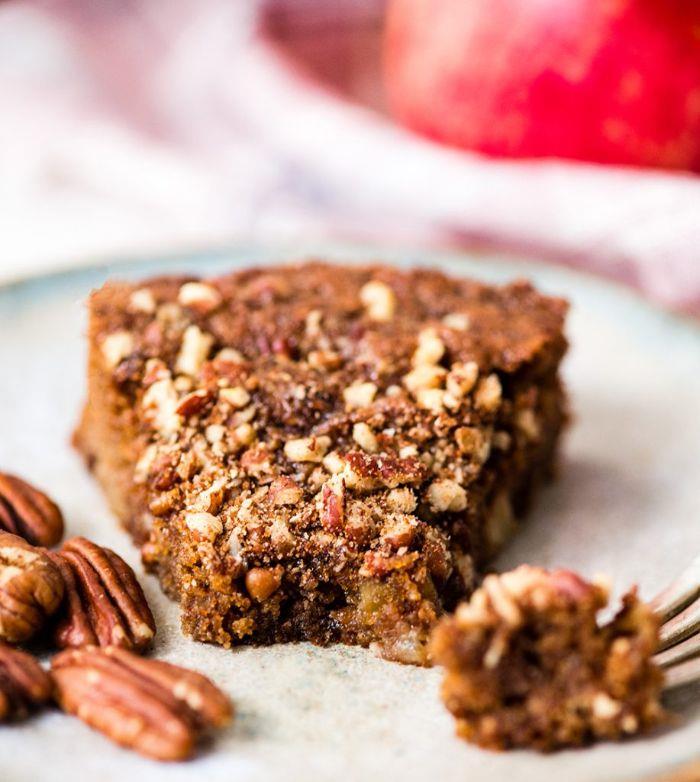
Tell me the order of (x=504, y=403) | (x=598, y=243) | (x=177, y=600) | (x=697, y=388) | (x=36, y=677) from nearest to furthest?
(x=36, y=677) → (x=177, y=600) → (x=504, y=403) → (x=697, y=388) → (x=598, y=243)

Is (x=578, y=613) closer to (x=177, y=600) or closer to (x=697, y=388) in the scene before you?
(x=177, y=600)

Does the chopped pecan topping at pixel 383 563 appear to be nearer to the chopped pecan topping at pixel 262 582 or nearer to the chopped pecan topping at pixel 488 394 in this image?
the chopped pecan topping at pixel 262 582

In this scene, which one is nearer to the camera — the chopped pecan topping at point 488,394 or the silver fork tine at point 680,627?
the silver fork tine at point 680,627

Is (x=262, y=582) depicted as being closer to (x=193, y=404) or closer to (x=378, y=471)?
(x=378, y=471)

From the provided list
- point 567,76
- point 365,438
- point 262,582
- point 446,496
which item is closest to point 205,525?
point 262,582

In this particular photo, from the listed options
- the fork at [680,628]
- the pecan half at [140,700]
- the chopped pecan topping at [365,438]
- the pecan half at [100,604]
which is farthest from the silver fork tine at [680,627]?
the pecan half at [100,604]

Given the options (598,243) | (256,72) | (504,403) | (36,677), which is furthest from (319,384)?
(256,72)

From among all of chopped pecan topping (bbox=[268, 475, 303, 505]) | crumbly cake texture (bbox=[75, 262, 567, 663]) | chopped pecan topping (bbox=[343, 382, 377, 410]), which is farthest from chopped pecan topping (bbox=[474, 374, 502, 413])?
chopped pecan topping (bbox=[268, 475, 303, 505])
